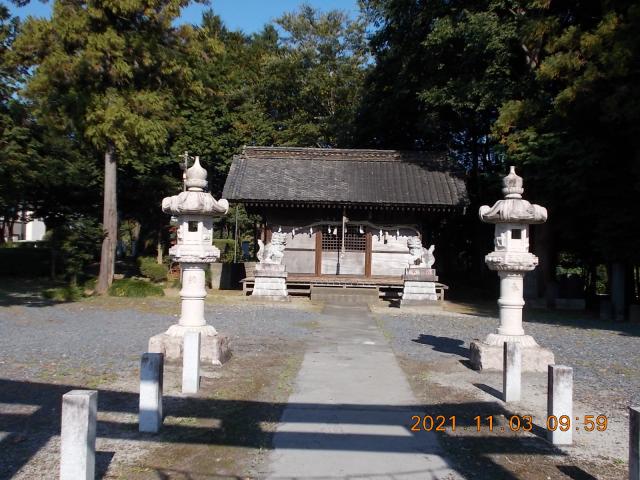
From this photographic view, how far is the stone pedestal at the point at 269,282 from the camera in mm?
18919

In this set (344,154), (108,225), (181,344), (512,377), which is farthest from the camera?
(344,154)

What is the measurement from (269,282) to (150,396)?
1366cm

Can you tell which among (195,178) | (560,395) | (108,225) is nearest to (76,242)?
(108,225)

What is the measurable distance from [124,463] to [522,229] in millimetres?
6635

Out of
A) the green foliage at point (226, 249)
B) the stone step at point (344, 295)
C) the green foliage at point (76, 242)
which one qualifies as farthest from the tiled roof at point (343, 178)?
the green foliage at point (226, 249)

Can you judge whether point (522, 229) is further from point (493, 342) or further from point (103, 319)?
point (103, 319)

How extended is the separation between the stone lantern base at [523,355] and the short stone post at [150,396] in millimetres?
5038

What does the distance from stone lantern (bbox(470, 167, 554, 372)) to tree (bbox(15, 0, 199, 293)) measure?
13.1 metres

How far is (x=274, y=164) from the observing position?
22344 mm

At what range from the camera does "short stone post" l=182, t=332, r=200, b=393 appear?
22.0 feet

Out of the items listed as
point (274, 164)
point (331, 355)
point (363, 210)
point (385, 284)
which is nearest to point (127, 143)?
point (274, 164)

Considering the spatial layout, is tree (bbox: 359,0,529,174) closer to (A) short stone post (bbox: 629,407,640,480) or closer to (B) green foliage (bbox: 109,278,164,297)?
(B) green foliage (bbox: 109,278,164,297)

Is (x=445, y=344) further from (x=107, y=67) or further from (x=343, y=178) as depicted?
(x=107, y=67)

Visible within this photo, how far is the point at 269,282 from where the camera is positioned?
19.0 meters
